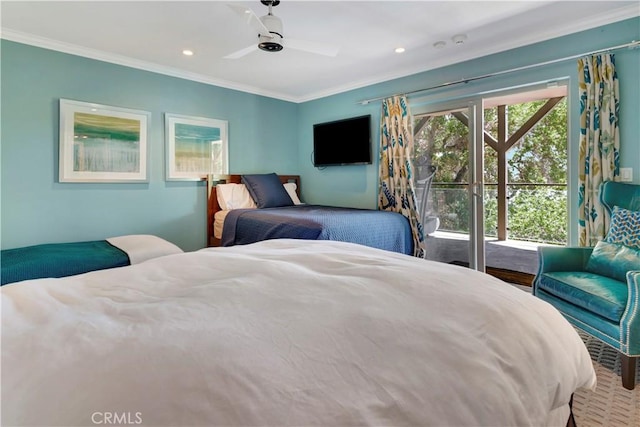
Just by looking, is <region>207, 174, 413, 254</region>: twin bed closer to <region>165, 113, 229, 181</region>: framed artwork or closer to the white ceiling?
<region>165, 113, 229, 181</region>: framed artwork

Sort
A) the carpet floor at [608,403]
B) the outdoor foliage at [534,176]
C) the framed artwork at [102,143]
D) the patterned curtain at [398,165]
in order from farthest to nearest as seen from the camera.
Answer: the outdoor foliage at [534,176] → the patterned curtain at [398,165] → the framed artwork at [102,143] → the carpet floor at [608,403]

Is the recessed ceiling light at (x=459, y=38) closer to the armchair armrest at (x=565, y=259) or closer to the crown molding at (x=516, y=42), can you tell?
the crown molding at (x=516, y=42)

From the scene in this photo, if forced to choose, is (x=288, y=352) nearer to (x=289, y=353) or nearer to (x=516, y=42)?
(x=289, y=353)

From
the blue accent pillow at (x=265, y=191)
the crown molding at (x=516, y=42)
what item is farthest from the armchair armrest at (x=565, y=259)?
the blue accent pillow at (x=265, y=191)

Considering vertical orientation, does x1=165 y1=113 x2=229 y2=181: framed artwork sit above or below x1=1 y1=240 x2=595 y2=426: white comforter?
above

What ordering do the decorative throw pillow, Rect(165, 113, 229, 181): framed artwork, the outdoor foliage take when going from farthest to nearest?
the outdoor foliage < Rect(165, 113, 229, 181): framed artwork < the decorative throw pillow

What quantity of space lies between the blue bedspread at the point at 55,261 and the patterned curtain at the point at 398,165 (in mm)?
2847

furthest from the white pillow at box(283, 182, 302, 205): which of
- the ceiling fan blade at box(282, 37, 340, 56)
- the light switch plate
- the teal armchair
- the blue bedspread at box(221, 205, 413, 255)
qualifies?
the light switch plate

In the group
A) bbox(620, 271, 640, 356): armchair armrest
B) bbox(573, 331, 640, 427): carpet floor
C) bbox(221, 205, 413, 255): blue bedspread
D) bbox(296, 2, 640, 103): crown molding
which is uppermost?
bbox(296, 2, 640, 103): crown molding

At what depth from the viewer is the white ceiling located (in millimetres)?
2508

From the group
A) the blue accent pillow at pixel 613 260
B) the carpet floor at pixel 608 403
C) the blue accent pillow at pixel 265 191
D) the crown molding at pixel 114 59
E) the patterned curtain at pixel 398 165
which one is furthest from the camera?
the blue accent pillow at pixel 265 191

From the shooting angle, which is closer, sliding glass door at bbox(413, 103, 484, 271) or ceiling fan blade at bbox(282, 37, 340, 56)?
ceiling fan blade at bbox(282, 37, 340, 56)

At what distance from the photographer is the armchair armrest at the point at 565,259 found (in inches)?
95.2

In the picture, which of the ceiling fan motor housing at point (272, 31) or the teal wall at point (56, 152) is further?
the teal wall at point (56, 152)
